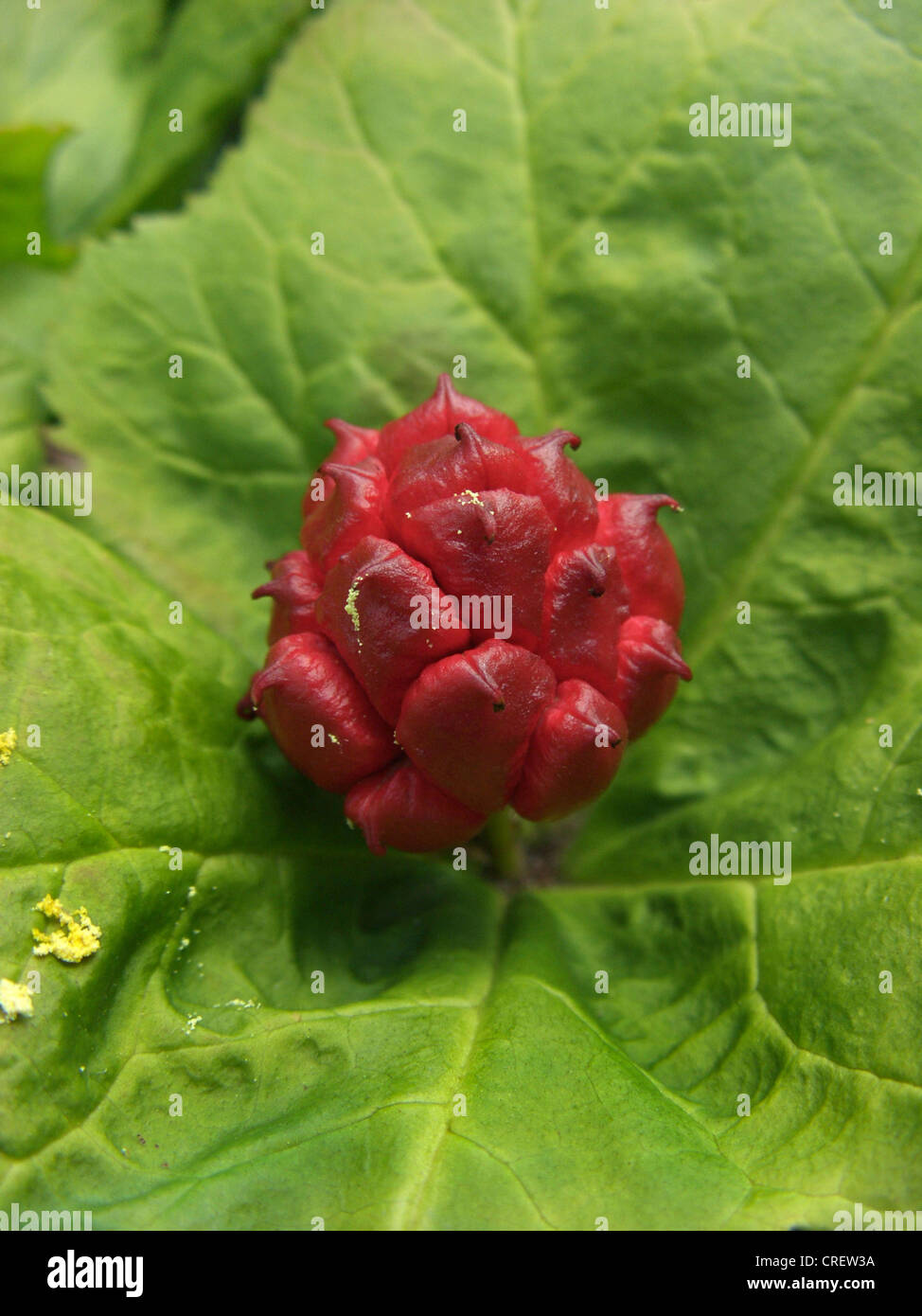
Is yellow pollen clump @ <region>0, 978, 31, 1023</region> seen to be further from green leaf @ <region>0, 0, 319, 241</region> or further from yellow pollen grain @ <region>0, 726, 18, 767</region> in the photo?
green leaf @ <region>0, 0, 319, 241</region>

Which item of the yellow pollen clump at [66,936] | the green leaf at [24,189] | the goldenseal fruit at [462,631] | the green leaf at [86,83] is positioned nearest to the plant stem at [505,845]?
the goldenseal fruit at [462,631]

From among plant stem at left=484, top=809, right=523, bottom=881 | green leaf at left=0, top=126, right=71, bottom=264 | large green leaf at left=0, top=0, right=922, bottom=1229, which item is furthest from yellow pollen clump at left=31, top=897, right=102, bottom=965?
green leaf at left=0, top=126, right=71, bottom=264

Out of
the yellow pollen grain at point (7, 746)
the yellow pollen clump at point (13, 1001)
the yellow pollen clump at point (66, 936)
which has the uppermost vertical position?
the yellow pollen grain at point (7, 746)

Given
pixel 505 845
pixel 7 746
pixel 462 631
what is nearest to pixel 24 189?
pixel 7 746

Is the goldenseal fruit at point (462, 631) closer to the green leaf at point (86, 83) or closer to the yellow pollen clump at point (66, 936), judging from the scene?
the yellow pollen clump at point (66, 936)

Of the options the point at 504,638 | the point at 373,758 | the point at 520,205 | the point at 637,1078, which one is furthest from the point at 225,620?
the point at 637,1078

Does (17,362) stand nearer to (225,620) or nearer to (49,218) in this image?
(49,218)

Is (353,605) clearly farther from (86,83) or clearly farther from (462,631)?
(86,83)

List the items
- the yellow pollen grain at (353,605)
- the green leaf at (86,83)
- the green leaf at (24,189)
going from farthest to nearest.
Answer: the green leaf at (86,83) < the green leaf at (24,189) < the yellow pollen grain at (353,605)
